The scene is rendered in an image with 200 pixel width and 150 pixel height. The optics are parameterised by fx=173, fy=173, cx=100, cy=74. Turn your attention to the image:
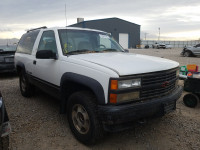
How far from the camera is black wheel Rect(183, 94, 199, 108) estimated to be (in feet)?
13.0

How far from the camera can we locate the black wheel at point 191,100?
13.0 ft

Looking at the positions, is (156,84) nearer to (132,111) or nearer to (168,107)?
(168,107)

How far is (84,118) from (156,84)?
115cm

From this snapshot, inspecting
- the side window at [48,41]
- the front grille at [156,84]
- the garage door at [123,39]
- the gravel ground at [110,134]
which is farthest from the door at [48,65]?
the garage door at [123,39]

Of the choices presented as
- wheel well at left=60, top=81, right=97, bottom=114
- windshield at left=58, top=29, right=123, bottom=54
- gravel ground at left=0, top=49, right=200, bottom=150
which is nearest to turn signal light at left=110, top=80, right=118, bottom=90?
gravel ground at left=0, top=49, right=200, bottom=150

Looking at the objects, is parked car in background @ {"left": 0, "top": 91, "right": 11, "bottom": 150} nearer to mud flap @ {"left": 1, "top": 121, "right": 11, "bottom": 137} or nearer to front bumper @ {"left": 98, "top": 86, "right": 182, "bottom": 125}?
mud flap @ {"left": 1, "top": 121, "right": 11, "bottom": 137}

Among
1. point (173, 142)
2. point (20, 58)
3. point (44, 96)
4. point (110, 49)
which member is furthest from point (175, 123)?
point (20, 58)

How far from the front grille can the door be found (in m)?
1.50

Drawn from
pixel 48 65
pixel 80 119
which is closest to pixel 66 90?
pixel 80 119

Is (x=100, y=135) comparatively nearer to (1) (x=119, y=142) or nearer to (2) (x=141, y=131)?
(1) (x=119, y=142)

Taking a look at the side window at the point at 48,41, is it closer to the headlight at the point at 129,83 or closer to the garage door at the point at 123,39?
the headlight at the point at 129,83

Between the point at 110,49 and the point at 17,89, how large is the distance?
3822 mm

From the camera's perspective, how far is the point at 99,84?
2203 millimetres

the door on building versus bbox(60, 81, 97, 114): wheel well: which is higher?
the door on building
